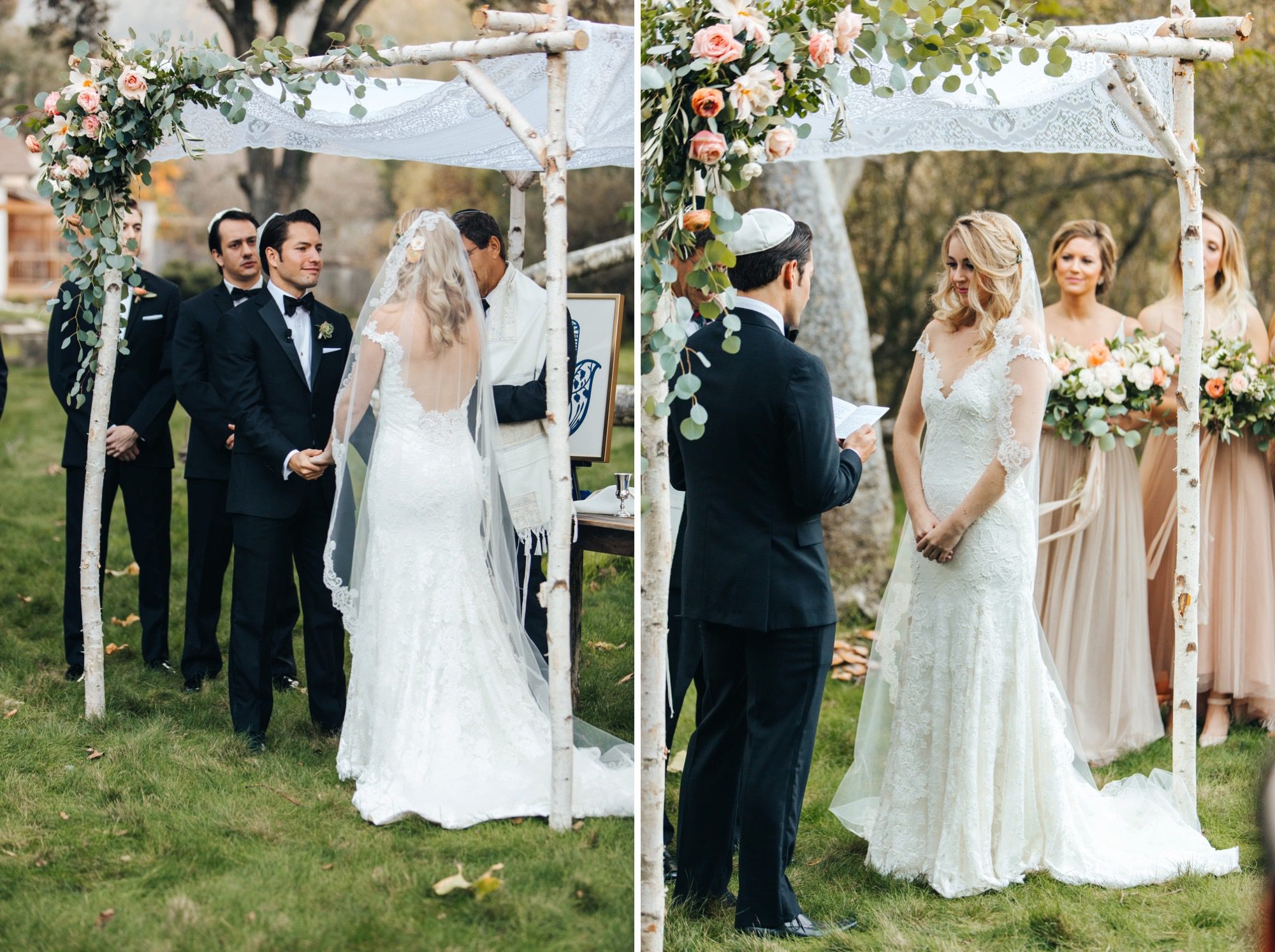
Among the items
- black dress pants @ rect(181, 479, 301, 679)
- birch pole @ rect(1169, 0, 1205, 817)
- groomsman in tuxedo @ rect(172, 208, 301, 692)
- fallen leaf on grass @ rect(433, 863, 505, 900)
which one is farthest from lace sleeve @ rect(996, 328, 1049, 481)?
groomsman in tuxedo @ rect(172, 208, 301, 692)

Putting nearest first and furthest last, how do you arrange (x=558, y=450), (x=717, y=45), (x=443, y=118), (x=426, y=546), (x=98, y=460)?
(x=717, y=45) < (x=558, y=450) < (x=426, y=546) < (x=443, y=118) < (x=98, y=460)

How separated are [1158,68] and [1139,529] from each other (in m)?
1.91

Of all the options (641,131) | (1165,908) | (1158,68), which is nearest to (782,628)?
(641,131)

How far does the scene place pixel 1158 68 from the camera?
13.7ft

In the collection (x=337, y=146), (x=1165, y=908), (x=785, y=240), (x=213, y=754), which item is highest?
(x=337, y=146)

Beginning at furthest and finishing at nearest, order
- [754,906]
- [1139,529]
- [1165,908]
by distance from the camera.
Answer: [1139,529] < [1165,908] < [754,906]

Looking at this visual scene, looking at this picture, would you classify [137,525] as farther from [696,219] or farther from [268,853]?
[696,219]

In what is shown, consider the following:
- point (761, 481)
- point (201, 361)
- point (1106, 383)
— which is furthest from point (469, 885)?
point (1106, 383)

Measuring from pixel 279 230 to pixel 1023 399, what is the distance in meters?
2.52

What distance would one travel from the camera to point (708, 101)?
8.80 feet

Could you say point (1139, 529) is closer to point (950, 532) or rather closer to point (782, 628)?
point (950, 532)

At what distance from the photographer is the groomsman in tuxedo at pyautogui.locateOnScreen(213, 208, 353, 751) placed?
3.93 meters

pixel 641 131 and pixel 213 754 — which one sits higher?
pixel 641 131

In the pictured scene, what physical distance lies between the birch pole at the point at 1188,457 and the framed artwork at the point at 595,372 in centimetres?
190
